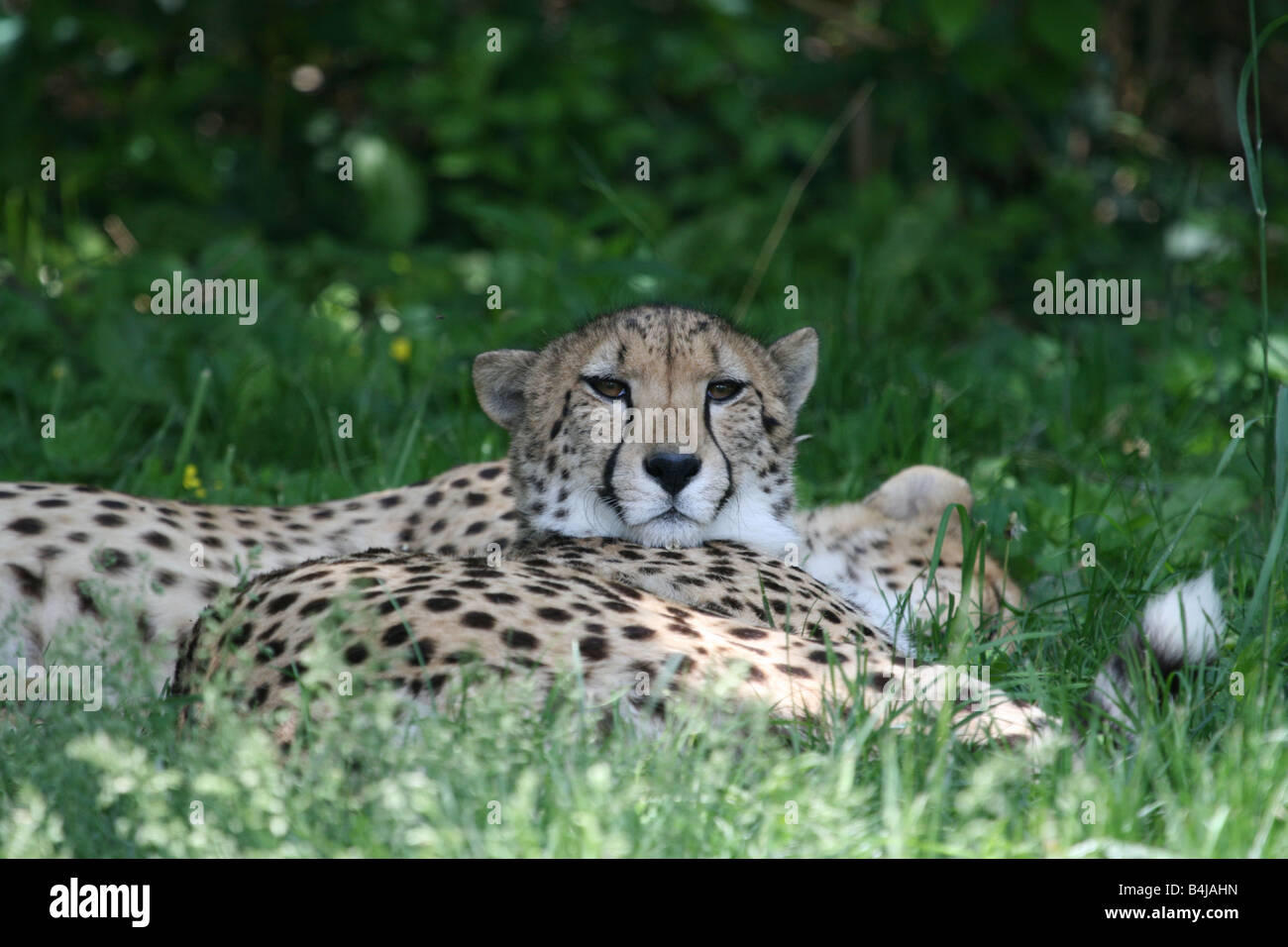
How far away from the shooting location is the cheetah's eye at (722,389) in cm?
353

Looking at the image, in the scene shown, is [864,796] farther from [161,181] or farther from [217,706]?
[161,181]

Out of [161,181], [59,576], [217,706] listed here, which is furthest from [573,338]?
[161,181]

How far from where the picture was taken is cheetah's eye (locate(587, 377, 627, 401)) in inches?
138

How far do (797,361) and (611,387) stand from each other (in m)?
0.60

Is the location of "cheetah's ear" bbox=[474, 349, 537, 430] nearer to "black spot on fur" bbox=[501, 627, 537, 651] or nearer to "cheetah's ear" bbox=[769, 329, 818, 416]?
"cheetah's ear" bbox=[769, 329, 818, 416]

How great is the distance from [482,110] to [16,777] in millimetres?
4870

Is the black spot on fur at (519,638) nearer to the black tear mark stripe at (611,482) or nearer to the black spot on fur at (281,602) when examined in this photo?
the black spot on fur at (281,602)

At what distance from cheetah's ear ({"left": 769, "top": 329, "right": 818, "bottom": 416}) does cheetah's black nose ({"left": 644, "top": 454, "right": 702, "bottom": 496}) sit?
0.58m

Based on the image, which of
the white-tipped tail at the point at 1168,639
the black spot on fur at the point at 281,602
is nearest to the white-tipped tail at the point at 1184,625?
the white-tipped tail at the point at 1168,639

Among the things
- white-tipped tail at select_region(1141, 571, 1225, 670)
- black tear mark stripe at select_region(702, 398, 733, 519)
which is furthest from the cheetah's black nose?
white-tipped tail at select_region(1141, 571, 1225, 670)

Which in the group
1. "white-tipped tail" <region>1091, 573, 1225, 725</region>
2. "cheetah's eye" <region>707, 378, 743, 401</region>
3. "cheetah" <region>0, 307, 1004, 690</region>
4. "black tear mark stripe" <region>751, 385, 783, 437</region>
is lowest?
"white-tipped tail" <region>1091, 573, 1225, 725</region>

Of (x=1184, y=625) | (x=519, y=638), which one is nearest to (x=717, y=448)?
(x=519, y=638)

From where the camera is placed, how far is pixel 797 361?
3.93 meters
